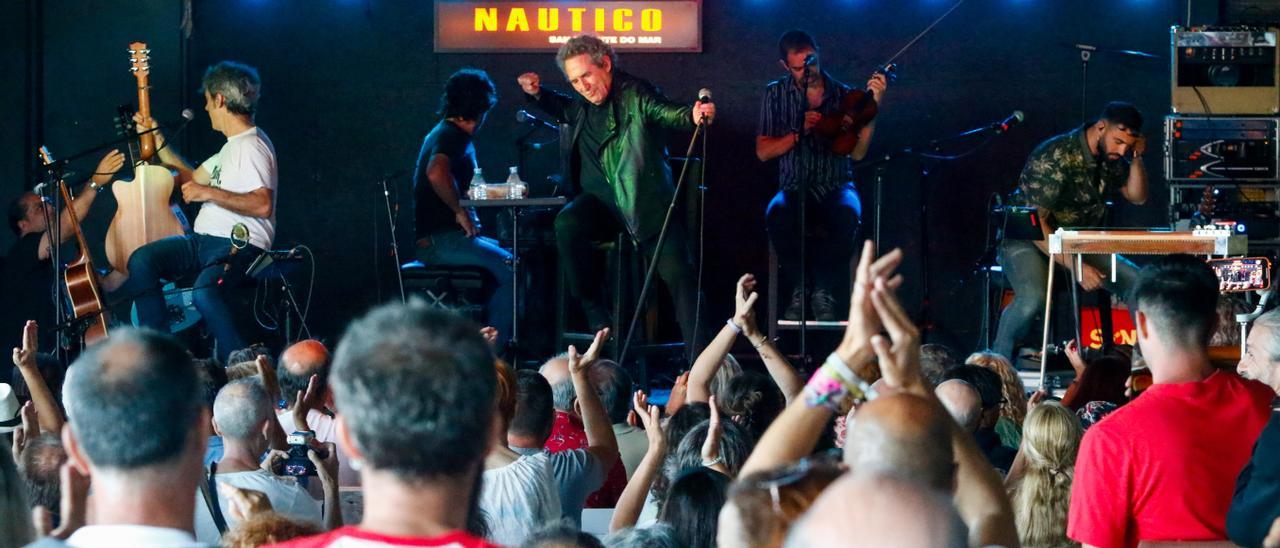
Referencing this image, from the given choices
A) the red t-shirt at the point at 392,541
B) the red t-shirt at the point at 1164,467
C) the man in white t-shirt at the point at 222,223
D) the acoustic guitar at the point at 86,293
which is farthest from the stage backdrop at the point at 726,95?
the red t-shirt at the point at 392,541

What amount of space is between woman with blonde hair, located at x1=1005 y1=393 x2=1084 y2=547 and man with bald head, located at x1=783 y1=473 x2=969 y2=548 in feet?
6.60

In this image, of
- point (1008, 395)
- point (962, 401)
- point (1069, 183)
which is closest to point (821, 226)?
point (1069, 183)

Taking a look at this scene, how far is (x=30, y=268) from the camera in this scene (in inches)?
342

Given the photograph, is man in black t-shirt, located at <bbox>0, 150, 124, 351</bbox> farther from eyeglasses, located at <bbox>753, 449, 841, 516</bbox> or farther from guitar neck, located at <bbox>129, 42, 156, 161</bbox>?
eyeglasses, located at <bbox>753, 449, 841, 516</bbox>

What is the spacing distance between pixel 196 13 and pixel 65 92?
3.15ft

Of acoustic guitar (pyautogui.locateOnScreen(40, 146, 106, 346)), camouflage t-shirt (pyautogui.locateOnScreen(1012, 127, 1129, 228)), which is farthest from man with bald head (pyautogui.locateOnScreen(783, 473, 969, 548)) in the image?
camouflage t-shirt (pyautogui.locateOnScreen(1012, 127, 1129, 228))

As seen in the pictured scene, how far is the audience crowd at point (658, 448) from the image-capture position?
1.80m

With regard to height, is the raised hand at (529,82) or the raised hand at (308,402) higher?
the raised hand at (529,82)

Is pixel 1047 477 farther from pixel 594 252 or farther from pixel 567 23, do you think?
pixel 567 23

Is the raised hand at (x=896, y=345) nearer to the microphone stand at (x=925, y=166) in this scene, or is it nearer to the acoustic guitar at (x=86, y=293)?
the acoustic guitar at (x=86, y=293)

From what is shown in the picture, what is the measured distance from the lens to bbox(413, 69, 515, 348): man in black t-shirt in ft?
26.5

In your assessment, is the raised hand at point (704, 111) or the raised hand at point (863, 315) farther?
the raised hand at point (704, 111)

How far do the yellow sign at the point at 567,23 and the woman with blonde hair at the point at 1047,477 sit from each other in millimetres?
6132

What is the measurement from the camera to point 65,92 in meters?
9.16
